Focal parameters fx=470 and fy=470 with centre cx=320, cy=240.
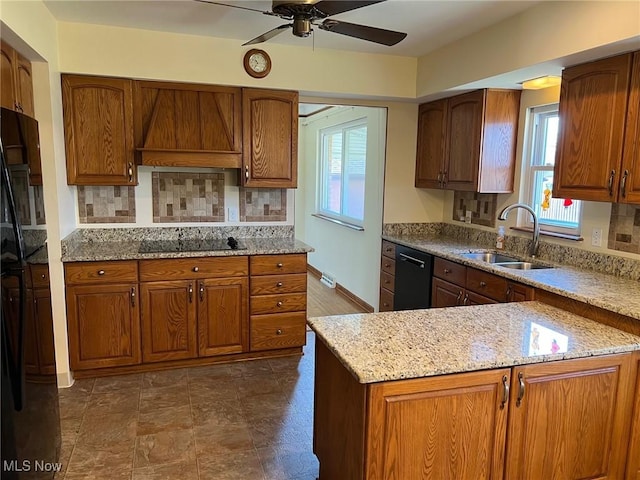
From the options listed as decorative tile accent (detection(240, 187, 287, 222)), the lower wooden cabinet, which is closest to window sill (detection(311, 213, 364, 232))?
decorative tile accent (detection(240, 187, 287, 222))

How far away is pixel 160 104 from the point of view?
136 inches

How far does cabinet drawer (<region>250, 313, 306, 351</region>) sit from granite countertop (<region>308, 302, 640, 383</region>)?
5.33ft

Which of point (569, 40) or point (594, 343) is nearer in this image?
point (594, 343)

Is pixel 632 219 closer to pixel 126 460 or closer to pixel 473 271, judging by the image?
pixel 473 271

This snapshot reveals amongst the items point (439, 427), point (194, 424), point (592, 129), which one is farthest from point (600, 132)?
point (194, 424)

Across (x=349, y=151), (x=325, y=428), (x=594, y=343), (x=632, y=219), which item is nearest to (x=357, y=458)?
(x=325, y=428)

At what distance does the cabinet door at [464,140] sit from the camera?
3629 mm

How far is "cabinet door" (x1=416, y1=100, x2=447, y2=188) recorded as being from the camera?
4074mm

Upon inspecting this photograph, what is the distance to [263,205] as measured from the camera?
413 cm

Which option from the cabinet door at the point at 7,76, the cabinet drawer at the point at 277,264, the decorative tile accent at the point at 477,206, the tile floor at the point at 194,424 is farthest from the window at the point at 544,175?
the cabinet door at the point at 7,76

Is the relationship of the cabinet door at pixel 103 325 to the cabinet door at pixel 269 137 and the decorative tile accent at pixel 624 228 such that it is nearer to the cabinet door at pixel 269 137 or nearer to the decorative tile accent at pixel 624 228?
the cabinet door at pixel 269 137

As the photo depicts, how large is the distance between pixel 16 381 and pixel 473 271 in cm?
263

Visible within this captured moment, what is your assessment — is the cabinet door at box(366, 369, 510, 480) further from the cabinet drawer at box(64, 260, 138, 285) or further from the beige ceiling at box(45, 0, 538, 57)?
the cabinet drawer at box(64, 260, 138, 285)

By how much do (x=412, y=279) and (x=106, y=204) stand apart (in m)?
2.56
